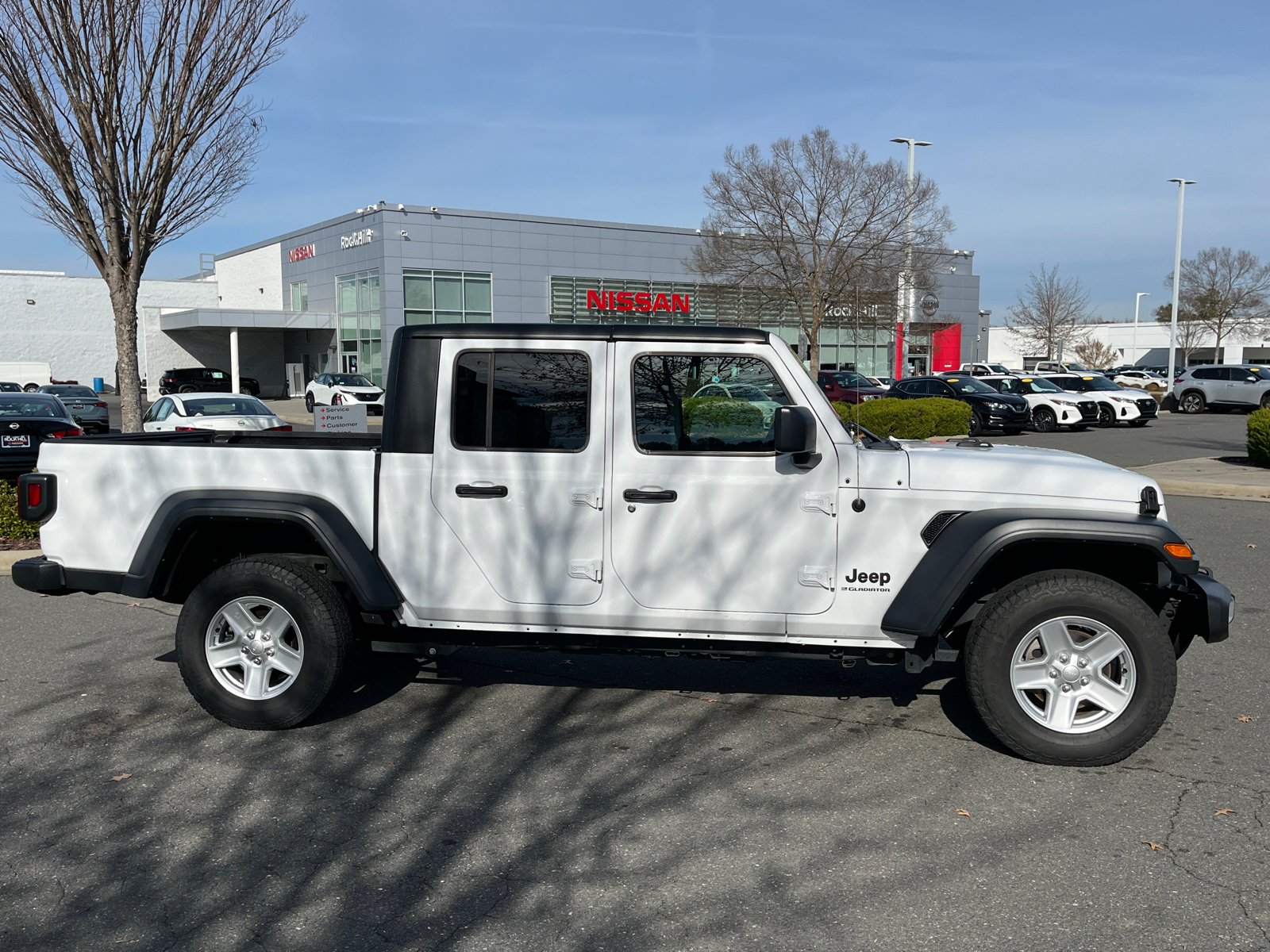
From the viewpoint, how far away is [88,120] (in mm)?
11539

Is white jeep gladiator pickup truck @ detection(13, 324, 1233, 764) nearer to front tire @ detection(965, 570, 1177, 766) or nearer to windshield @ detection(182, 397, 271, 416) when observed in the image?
front tire @ detection(965, 570, 1177, 766)

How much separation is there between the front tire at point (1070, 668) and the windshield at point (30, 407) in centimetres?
1404

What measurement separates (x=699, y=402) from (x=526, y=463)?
0.86 metres

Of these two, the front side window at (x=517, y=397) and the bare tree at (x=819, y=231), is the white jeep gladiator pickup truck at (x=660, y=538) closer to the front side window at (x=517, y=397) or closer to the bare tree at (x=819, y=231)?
the front side window at (x=517, y=397)

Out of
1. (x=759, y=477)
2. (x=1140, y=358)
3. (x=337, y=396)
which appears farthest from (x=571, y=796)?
(x=1140, y=358)

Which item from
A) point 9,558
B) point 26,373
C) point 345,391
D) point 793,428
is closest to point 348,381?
point 345,391

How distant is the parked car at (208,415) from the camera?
16703 mm

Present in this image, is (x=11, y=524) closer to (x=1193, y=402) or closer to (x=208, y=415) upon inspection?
(x=208, y=415)

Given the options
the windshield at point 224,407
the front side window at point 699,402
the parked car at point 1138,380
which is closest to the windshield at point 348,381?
the windshield at point 224,407

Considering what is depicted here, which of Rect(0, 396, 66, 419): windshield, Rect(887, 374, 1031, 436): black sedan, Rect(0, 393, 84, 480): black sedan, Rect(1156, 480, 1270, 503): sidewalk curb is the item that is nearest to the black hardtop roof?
Rect(0, 393, 84, 480): black sedan

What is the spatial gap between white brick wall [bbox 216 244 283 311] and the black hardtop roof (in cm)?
5188

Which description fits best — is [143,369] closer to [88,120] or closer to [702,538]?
[88,120]

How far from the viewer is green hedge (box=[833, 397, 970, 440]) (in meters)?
21.3

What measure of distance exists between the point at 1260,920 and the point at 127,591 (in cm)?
502
